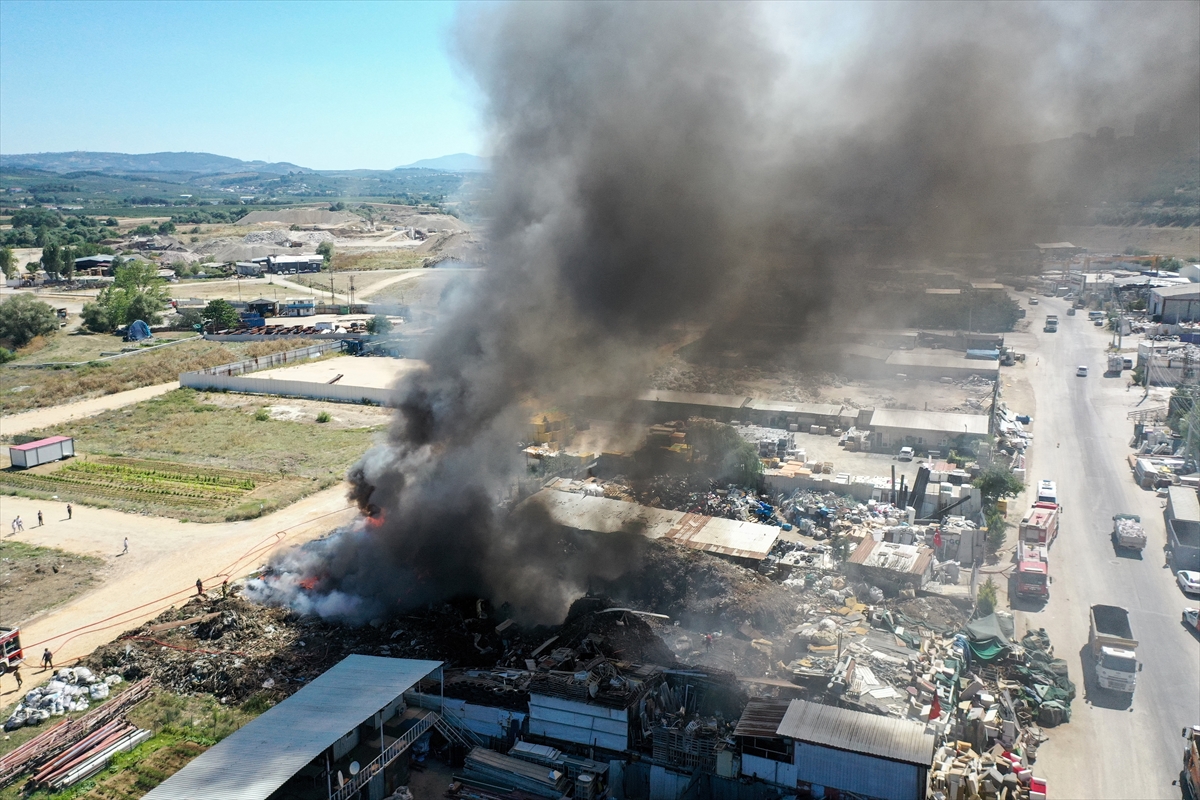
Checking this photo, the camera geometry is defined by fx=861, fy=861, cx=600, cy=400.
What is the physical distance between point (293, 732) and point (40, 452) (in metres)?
31.4

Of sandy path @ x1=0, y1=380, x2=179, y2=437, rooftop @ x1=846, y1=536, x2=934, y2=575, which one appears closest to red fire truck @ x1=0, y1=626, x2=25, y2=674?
rooftop @ x1=846, y1=536, x2=934, y2=575

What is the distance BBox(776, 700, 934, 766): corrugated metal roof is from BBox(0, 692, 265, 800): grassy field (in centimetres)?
1155

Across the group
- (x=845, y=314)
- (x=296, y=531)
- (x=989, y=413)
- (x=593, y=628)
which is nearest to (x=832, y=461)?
(x=845, y=314)

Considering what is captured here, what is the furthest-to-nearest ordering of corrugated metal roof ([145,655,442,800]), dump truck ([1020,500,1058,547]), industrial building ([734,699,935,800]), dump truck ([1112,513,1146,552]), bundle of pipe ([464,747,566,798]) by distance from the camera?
dump truck ([1112,513,1146,552]), dump truck ([1020,500,1058,547]), bundle of pipe ([464,747,566,798]), industrial building ([734,699,935,800]), corrugated metal roof ([145,655,442,800])

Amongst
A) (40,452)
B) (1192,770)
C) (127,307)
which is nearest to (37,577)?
(40,452)

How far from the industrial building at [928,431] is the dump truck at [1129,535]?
7.55m

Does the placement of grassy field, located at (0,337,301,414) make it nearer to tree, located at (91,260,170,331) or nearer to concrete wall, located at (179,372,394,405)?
concrete wall, located at (179,372,394,405)

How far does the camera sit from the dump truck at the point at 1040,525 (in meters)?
28.4

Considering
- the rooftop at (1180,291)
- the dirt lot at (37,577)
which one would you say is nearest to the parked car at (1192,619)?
the dirt lot at (37,577)

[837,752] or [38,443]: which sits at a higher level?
[837,752]

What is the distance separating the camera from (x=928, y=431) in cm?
3781

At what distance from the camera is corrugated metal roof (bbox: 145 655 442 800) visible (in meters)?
14.4

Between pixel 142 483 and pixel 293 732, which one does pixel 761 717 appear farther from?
pixel 142 483

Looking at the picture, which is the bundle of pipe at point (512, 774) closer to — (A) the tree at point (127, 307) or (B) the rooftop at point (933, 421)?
(B) the rooftop at point (933, 421)
